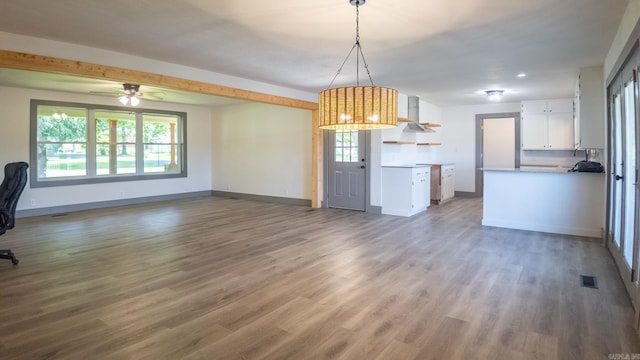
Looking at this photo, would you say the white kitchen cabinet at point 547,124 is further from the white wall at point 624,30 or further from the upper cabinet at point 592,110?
the white wall at point 624,30

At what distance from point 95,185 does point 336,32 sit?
670 cm

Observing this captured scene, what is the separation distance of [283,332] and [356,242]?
257 cm

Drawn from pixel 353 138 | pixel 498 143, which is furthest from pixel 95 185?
pixel 498 143

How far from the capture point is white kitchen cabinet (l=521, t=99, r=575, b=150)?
7.87 m

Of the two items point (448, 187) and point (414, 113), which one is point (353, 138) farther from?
point (448, 187)

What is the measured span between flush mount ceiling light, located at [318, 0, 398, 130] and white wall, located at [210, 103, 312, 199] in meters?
4.93

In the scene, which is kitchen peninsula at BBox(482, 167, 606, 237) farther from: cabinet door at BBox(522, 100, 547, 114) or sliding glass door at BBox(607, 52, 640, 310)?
cabinet door at BBox(522, 100, 547, 114)

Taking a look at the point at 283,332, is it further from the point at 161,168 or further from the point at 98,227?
the point at 161,168

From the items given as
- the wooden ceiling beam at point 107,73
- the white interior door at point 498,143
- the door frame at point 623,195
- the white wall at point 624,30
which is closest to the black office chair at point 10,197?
the wooden ceiling beam at point 107,73

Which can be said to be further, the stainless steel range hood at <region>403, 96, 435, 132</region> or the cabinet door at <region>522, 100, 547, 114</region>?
the cabinet door at <region>522, 100, 547, 114</region>

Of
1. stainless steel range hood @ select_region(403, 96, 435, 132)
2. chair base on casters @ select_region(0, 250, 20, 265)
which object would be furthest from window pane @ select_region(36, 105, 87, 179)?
stainless steel range hood @ select_region(403, 96, 435, 132)

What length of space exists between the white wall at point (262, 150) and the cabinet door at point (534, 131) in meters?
4.84

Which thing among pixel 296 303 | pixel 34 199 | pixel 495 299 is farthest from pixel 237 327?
pixel 34 199

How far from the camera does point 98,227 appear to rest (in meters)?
5.95
